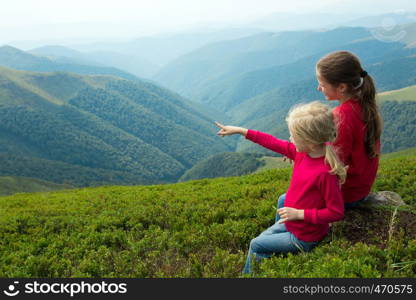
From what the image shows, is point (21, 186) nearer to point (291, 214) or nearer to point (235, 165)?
point (235, 165)

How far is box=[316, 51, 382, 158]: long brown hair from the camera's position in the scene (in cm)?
574

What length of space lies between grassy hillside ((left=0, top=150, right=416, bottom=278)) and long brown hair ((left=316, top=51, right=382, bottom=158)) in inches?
62.7

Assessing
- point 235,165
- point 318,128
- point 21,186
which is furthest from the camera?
point 235,165

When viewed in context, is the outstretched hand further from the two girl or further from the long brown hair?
the long brown hair

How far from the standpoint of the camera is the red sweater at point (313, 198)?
16.9 ft

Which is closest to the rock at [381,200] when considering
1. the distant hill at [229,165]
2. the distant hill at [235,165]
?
the distant hill at [235,165]

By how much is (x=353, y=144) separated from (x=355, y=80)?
3.62 feet

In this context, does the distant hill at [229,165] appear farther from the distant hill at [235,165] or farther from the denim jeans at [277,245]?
the denim jeans at [277,245]

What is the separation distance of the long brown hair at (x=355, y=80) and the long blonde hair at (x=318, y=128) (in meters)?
0.84

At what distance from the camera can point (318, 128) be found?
5.12m

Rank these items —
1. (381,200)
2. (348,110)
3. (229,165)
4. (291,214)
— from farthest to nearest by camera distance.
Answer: (229,165) → (381,200) → (348,110) → (291,214)

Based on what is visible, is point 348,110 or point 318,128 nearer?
point 318,128

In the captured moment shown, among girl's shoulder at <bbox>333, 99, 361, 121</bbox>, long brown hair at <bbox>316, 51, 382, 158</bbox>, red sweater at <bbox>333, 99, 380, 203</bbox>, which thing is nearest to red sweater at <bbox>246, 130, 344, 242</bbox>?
red sweater at <bbox>333, 99, 380, 203</bbox>

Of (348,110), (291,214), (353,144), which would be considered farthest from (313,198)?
(348,110)
